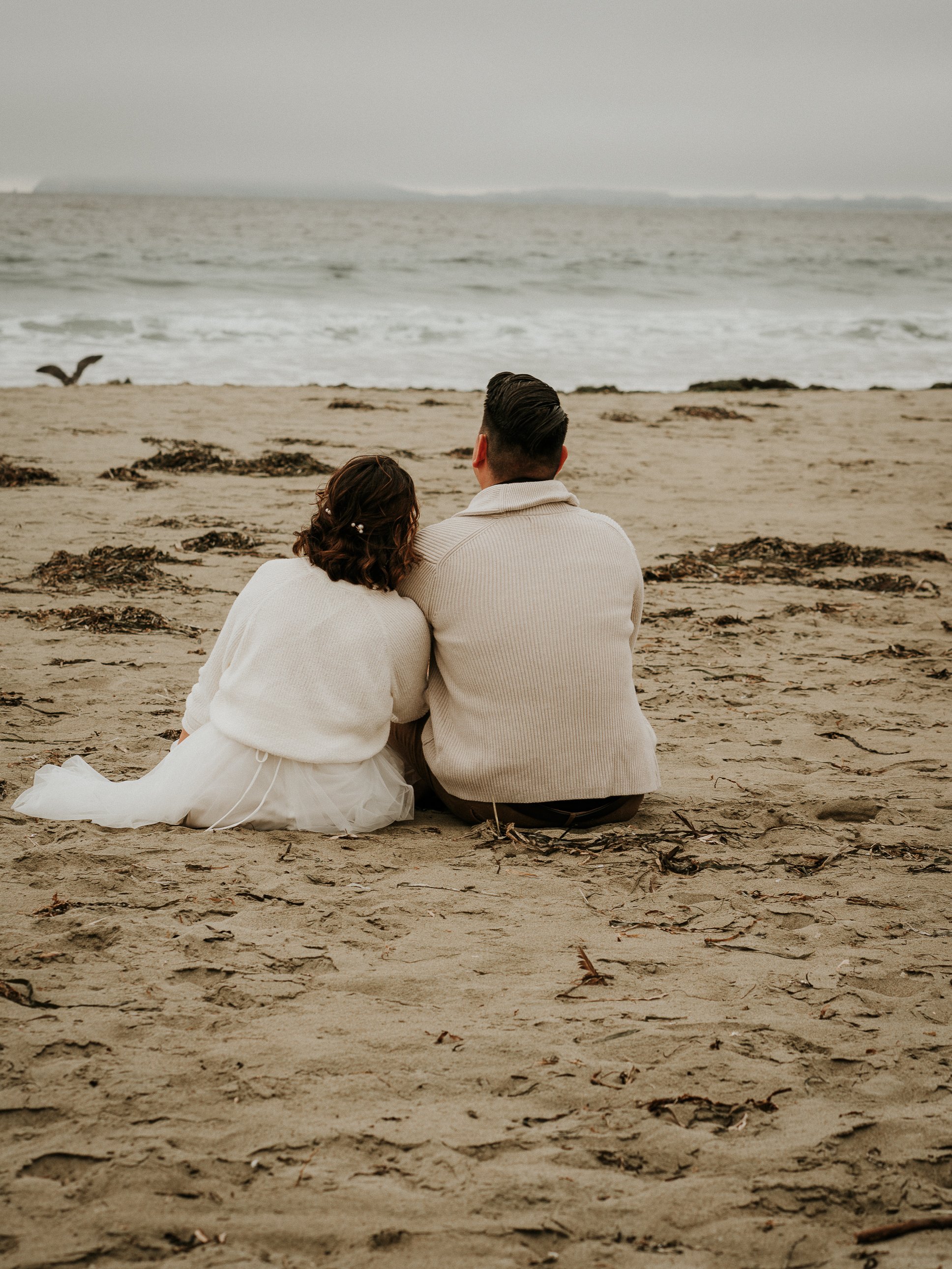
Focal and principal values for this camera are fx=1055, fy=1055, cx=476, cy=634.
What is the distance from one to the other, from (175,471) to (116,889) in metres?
5.48

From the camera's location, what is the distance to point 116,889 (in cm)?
245

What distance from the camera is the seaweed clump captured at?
5.67 meters

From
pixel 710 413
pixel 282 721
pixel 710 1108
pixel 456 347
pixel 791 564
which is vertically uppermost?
pixel 456 347

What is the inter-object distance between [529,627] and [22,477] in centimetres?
520

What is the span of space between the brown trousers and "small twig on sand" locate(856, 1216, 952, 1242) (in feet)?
4.92

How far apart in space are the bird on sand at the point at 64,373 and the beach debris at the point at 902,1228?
455 inches

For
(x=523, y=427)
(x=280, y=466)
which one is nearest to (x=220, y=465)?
(x=280, y=466)

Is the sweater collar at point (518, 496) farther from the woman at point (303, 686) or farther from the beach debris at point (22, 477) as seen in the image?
the beach debris at point (22, 477)

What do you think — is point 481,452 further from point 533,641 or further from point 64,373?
point 64,373

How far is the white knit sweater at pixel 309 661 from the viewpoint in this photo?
2.78 meters

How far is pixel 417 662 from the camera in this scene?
293 cm

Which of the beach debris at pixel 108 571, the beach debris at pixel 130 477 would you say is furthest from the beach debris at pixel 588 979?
the beach debris at pixel 130 477

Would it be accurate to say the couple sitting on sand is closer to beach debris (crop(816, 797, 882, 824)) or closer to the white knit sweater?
the white knit sweater

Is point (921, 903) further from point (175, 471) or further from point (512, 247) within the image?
point (512, 247)
